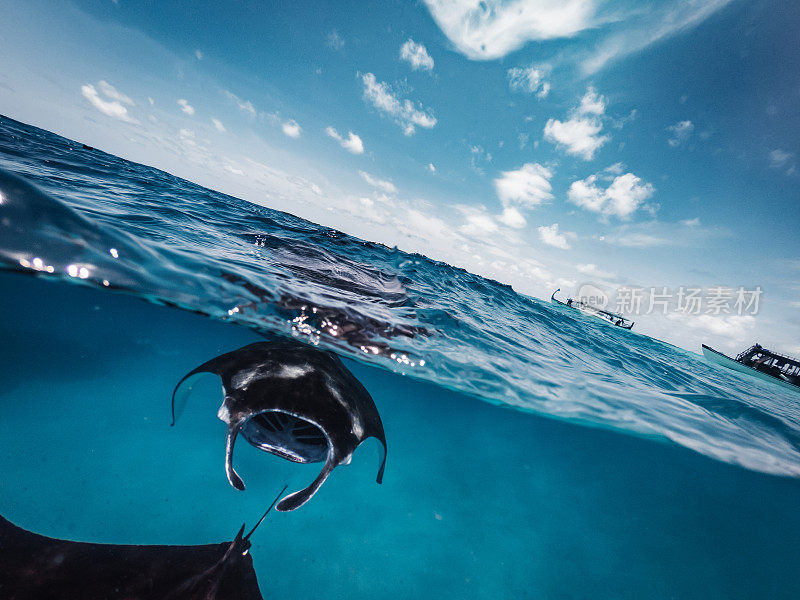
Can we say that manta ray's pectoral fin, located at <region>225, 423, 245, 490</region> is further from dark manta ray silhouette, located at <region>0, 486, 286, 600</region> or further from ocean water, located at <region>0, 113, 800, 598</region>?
ocean water, located at <region>0, 113, 800, 598</region>

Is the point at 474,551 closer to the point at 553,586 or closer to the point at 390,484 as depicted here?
the point at 553,586

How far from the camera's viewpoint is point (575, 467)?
10.0 metres

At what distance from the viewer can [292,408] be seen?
3201mm

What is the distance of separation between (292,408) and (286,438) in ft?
3.29

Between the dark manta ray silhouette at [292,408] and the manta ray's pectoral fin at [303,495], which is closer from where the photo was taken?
the manta ray's pectoral fin at [303,495]

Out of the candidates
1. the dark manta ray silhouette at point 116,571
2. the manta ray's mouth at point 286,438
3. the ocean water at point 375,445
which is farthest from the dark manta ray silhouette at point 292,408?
the ocean water at point 375,445

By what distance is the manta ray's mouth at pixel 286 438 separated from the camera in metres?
3.65

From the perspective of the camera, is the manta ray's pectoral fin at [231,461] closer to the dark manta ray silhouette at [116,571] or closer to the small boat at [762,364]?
the dark manta ray silhouette at [116,571]

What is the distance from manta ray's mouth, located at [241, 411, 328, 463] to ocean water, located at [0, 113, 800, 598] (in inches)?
102

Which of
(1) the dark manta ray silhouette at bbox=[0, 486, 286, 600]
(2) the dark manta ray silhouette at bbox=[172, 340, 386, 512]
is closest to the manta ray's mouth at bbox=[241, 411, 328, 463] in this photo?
(2) the dark manta ray silhouette at bbox=[172, 340, 386, 512]

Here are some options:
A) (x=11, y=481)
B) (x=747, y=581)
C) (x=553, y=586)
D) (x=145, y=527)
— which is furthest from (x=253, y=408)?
(x=747, y=581)

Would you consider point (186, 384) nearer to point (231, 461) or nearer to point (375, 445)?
point (231, 461)

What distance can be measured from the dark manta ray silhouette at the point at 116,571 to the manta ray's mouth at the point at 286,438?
2.82ft

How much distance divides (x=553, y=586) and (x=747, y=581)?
7307 mm
